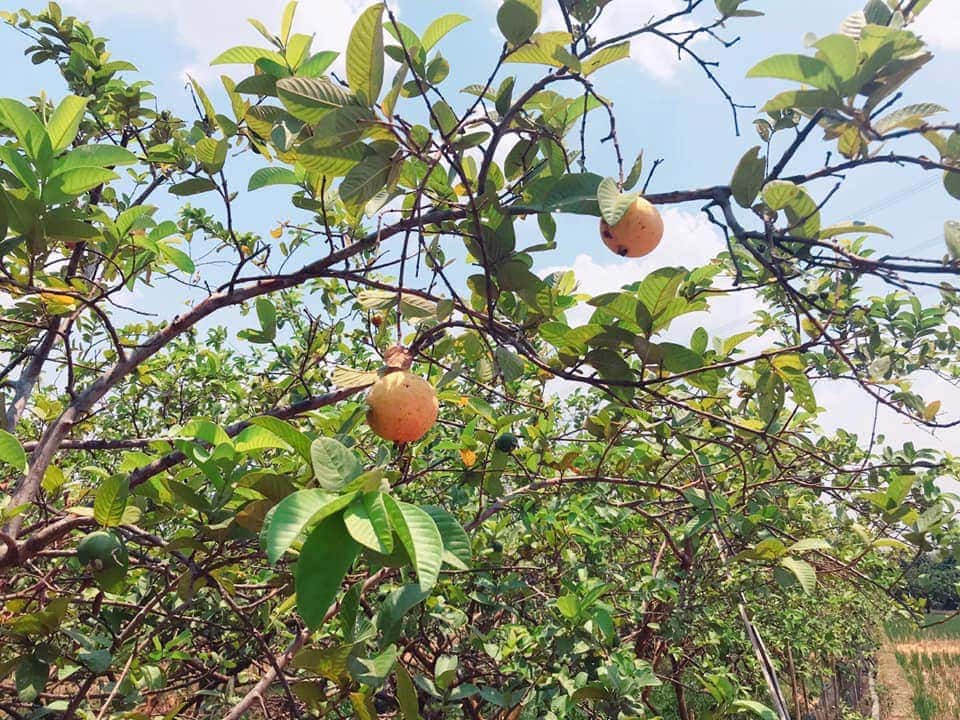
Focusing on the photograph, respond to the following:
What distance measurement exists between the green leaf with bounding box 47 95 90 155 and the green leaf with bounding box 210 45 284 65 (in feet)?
0.92

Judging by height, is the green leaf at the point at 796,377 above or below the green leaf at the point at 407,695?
above

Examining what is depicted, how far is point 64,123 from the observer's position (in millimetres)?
1137

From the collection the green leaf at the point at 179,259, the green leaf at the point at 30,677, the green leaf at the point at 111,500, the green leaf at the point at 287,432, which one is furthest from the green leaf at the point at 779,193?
the green leaf at the point at 30,677

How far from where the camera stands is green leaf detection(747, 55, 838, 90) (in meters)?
0.91

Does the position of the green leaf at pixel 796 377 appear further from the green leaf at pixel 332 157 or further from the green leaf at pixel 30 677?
the green leaf at pixel 30 677

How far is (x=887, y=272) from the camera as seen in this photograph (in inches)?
40.9

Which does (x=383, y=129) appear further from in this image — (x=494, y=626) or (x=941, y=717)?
(x=941, y=717)

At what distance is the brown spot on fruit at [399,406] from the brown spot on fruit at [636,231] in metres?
0.44

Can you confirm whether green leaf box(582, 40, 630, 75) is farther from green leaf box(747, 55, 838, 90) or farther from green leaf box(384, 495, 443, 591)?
green leaf box(384, 495, 443, 591)

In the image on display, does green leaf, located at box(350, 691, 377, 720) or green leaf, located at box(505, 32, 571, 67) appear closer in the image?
green leaf, located at box(505, 32, 571, 67)

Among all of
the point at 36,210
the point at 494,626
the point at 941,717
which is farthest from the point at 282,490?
the point at 941,717

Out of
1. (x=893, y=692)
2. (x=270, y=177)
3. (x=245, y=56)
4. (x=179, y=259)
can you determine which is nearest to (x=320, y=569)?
(x=270, y=177)

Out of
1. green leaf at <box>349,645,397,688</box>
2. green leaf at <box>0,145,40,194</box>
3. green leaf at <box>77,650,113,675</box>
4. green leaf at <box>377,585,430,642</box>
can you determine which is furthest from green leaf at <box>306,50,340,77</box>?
green leaf at <box>77,650,113,675</box>

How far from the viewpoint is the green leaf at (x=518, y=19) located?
991 millimetres
